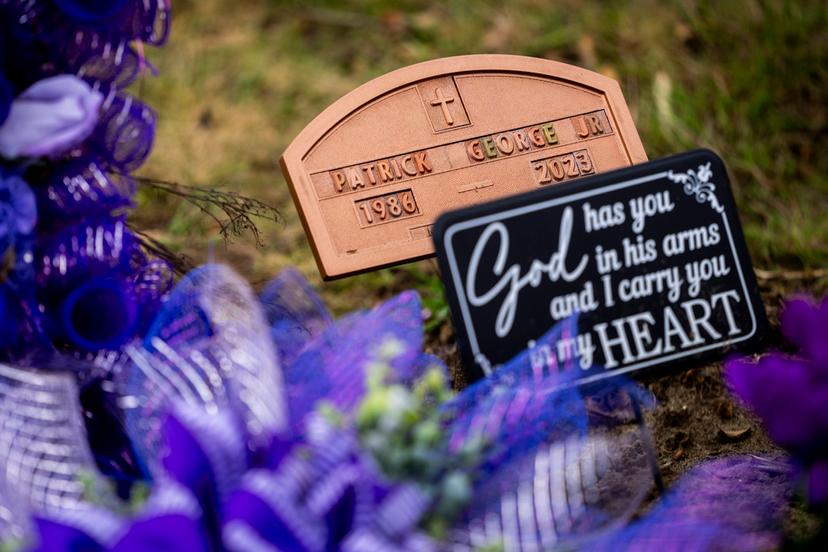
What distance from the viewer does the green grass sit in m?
3.22

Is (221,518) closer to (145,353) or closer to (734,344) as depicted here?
(145,353)

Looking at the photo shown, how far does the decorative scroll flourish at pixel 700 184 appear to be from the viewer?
70.2 inches

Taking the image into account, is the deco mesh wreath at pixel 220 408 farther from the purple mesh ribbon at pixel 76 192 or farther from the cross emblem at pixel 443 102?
the cross emblem at pixel 443 102

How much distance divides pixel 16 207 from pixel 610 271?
1.02m

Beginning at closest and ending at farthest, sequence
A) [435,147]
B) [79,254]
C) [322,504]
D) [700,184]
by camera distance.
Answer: [322,504] → [79,254] → [700,184] → [435,147]

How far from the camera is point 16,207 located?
62.8 inches

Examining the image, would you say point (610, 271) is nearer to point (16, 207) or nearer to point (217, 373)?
point (217, 373)

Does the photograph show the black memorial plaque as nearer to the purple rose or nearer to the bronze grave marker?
the bronze grave marker

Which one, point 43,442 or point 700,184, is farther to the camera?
point 700,184

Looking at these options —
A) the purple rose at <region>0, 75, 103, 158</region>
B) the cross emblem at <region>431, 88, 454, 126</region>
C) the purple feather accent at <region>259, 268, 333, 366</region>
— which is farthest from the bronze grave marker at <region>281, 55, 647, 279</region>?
the purple rose at <region>0, 75, 103, 158</region>

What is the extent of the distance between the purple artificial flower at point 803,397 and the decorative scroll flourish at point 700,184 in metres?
0.43

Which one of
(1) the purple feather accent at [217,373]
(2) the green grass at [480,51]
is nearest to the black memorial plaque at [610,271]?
(1) the purple feather accent at [217,373]

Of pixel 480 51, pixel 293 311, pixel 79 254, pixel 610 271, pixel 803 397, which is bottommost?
pixel 803 397

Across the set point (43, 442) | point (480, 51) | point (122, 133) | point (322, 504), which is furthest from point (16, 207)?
point (480, 51)
